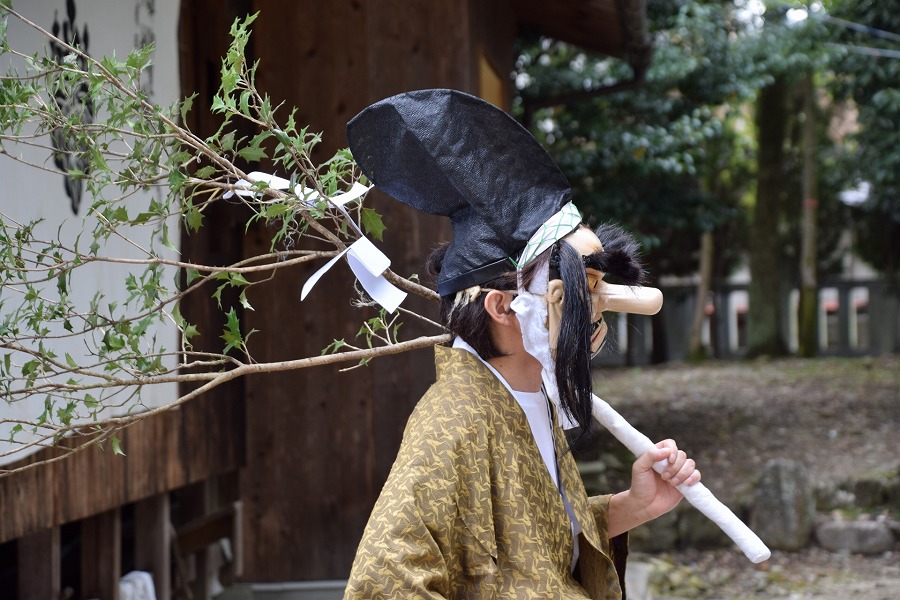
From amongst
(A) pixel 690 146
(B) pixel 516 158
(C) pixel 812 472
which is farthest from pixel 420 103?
(A) pixel 690 146

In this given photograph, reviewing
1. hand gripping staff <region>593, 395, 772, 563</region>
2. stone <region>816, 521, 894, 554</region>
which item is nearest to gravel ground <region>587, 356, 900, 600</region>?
stone <region>816, 521, 894, 554</region>

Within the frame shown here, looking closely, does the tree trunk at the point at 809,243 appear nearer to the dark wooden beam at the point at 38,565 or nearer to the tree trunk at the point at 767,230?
the tree trunk at the point at 767,230

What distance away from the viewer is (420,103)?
2.05 m

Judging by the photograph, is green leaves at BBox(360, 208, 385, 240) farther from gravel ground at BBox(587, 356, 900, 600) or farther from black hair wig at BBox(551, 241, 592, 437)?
gravel ground at BBox(587, 356, 900, 600)

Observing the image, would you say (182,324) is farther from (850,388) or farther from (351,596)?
(850,388)

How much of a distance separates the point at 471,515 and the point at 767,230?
1586 centimetres

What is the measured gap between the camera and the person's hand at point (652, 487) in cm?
217

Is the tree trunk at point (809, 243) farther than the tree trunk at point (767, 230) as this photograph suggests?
No

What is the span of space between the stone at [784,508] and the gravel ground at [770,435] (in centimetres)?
13

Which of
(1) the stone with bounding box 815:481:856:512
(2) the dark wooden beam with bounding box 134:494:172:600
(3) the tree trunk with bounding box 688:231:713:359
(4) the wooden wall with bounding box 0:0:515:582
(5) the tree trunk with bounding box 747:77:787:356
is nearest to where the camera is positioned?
(2) the dark wooden beam with bounding box 134:494:172:600

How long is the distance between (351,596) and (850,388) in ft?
38.9

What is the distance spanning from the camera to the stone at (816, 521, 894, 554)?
277 inches

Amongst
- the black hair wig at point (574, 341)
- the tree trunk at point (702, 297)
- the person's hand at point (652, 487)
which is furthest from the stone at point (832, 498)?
the tree trunk at point (702, 297)

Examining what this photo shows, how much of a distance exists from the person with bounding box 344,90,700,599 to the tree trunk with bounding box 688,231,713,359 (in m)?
15.7
